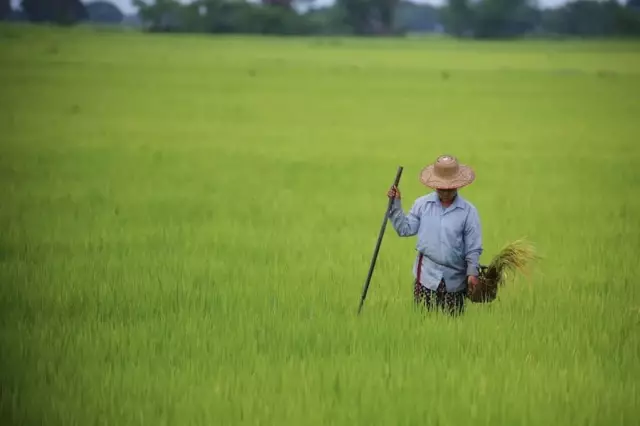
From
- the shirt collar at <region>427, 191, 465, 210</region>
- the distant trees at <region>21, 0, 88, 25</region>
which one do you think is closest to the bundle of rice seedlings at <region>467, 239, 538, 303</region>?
the shirt collar at <region>427, 191, 465, 210</region>

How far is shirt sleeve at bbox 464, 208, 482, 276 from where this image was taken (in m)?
3.17

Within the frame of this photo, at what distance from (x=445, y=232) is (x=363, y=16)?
12.0 m

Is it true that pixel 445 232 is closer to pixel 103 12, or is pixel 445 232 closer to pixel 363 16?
pixel 103 12

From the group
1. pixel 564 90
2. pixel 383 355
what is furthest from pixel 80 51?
pixel 383 355

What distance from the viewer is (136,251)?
423 cm

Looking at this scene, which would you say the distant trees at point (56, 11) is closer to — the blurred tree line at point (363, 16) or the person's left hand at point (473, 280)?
the blurred tree line at point (363, 16)

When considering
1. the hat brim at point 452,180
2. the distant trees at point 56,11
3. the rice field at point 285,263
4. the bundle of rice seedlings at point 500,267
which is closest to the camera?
the rice field at point 285,263

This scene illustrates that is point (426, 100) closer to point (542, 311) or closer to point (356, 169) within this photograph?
point (356, 169)

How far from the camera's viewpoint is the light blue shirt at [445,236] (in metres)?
3.18

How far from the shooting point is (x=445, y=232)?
318 centimetres

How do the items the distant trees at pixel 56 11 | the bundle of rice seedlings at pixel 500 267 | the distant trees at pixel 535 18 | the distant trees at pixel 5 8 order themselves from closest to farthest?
the bundle of rice seedlings at pixel 500 267 < the distant trees at pixel 5 8 < the distant trees at pixel 56 11 < the distant trees at pixel 535 18

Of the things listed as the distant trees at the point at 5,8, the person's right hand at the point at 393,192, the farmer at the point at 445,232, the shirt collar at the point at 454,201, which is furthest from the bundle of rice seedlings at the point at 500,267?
the distant trees at the point at 5,8

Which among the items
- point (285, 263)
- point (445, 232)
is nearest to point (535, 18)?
point (285, 263)

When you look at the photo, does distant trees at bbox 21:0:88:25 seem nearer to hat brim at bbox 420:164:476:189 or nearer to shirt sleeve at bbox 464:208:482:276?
hat brim at bbox 420:164:476:189
